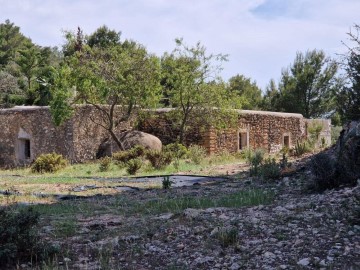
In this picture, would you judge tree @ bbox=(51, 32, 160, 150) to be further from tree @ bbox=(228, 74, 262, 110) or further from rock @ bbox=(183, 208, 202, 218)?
tree @ bbox=(228, 74, 262, 110)

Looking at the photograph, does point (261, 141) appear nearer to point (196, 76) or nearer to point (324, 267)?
point (196, 76)

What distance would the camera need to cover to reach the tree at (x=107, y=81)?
18250mm

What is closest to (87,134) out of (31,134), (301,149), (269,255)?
(31,134)

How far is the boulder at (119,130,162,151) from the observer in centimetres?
1909

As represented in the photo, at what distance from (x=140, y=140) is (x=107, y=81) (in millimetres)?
2508

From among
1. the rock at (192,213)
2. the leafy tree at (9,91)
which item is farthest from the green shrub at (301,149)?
the leafy tree at (9,91)

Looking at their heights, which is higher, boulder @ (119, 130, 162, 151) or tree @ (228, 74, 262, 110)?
tree @ (228, 74, 262, 110)

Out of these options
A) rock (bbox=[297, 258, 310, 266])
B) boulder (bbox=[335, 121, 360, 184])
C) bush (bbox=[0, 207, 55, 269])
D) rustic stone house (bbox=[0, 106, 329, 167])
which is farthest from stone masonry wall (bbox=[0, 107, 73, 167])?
rock (bbox=[297, 258, 310, 266])

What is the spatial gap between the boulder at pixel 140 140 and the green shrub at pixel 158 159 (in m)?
4.28

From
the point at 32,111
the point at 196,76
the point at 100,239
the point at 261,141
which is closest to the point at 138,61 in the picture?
the point at 196,76

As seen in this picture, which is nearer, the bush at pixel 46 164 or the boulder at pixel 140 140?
the bush at pixel 46 164

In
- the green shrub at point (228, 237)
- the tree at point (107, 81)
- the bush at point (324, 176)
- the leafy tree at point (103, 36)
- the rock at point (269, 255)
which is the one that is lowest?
the rock at point (269, 255)

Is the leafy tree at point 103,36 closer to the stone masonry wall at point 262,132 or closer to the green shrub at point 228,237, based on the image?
the stone masonry wall at point 262,132

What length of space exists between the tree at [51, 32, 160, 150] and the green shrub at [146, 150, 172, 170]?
452cm
